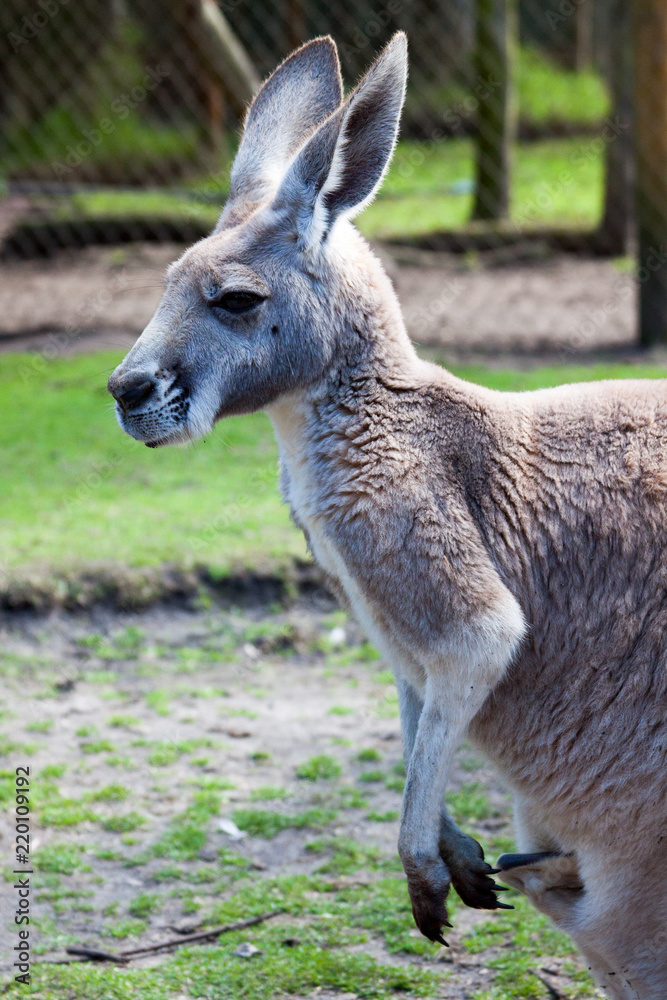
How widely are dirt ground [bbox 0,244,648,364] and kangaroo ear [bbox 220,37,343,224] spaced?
14.5ft

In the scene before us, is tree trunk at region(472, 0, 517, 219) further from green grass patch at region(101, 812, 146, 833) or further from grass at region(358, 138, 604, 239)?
green grass patch at region(101, 812, 146, 833)

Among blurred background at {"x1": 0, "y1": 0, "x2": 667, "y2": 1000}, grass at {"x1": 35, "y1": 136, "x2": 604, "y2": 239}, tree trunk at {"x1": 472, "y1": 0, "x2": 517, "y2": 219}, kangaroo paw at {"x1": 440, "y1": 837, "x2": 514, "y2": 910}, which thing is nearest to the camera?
kangaroo paw at {"x1": 440, "y1": 837, "x2": 514, "y2": 910}

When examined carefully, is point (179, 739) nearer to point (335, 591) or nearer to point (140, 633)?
point (140, 633)

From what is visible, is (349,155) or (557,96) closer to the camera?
(349,155)

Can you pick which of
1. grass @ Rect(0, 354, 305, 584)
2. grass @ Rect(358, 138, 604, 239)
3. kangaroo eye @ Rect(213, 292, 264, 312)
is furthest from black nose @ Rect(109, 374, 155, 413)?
grass @ Rect(358, 138, 604, 239)

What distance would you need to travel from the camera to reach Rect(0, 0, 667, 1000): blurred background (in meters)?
3.14

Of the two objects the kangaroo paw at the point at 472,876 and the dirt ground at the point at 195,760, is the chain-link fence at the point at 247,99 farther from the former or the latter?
the kangaroo paw at the point at 472,876

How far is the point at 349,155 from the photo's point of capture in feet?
8.55

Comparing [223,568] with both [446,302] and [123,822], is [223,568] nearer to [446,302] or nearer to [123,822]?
[123,822]

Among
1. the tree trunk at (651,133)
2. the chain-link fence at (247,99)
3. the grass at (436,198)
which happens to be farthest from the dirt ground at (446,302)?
the tree trunk at (651,133)

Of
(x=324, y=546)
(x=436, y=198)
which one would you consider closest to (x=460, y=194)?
(x=436, y=198)

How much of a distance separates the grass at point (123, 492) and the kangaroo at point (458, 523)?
1.55 m

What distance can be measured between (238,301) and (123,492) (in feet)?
10.3

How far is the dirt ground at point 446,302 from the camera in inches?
317
